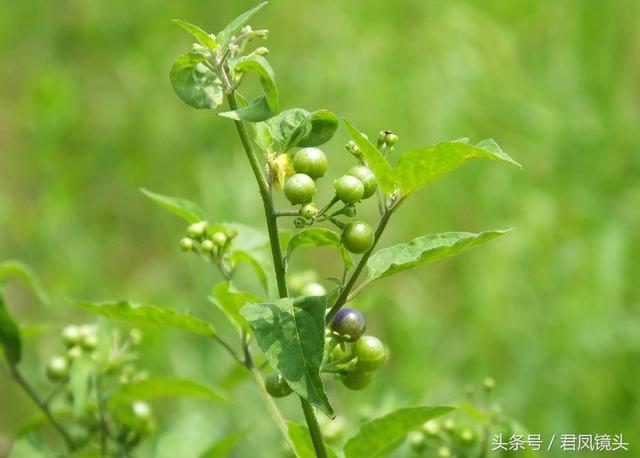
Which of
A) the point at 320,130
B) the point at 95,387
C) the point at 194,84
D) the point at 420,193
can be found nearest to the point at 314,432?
the point at 320,130

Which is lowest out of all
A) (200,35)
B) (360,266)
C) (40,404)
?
(40,404)

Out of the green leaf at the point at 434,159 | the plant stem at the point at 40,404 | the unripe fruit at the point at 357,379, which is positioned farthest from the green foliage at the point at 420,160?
the plant stem at the point at 40,404

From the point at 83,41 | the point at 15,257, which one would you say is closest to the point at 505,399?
the point at 15,257

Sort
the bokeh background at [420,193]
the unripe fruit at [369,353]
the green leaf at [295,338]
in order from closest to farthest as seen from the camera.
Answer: the green leaf at [295,338] → the unripe fruit at [369,353] → the bokeh background at [420,193]

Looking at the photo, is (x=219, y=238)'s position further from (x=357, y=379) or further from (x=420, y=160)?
(x=420, y=160)

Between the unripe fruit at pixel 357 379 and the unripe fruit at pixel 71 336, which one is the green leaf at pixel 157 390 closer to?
the unripe fruit at pixel 71 336

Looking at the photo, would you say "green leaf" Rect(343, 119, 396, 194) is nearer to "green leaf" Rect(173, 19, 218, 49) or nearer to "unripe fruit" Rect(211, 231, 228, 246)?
"green leaf" Rect(173, 19, 218, 49)
